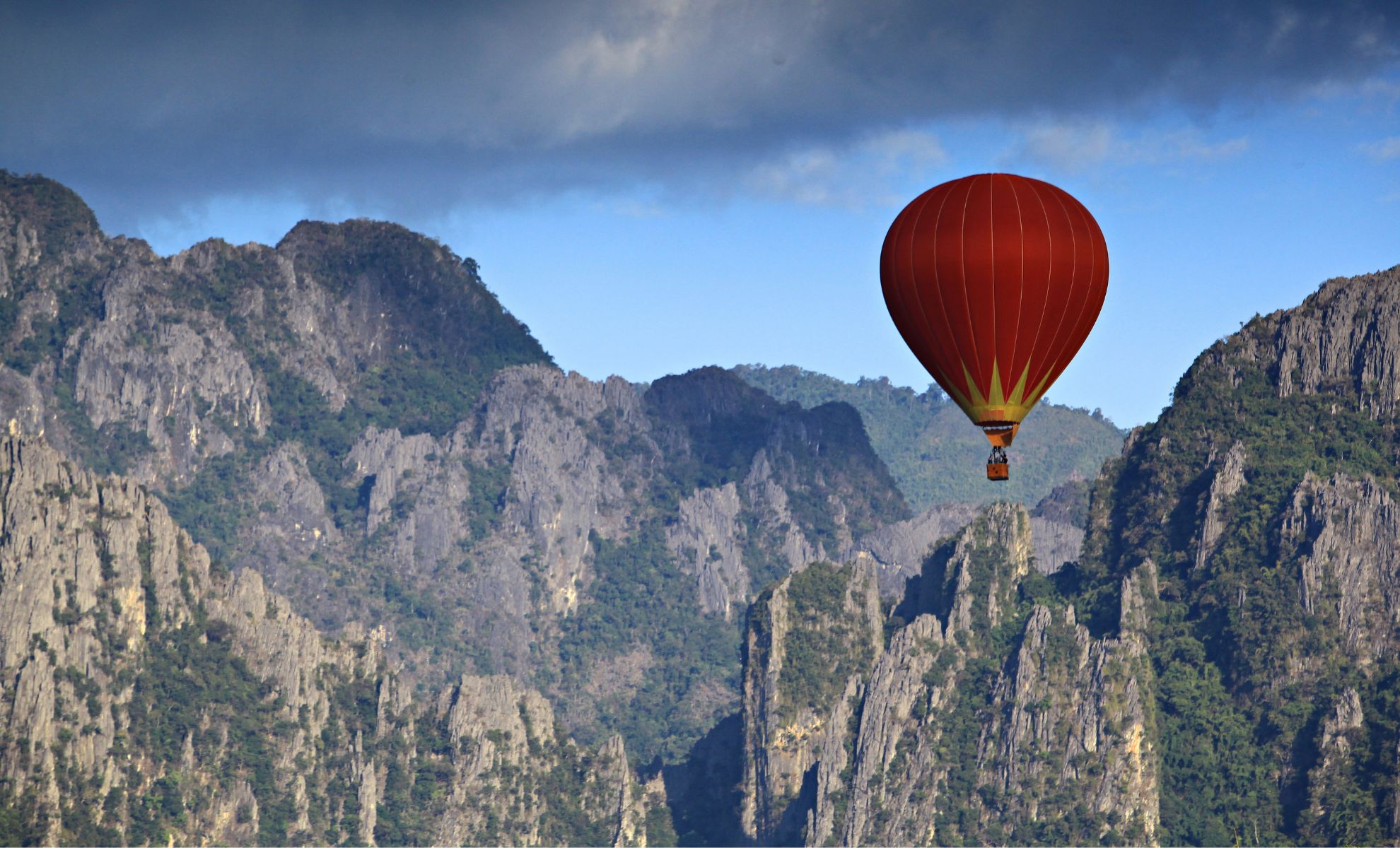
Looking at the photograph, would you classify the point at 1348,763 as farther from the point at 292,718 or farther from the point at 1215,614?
the point at 292,718

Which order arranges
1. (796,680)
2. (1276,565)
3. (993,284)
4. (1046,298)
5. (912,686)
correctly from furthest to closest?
(796,680) → (912,686) → (1276,565) → (1046,298) → (993,284)

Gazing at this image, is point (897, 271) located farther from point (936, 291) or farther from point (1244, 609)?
point (1244, 609)

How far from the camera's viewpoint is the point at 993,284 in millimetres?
70812

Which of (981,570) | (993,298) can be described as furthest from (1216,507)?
(993,298)

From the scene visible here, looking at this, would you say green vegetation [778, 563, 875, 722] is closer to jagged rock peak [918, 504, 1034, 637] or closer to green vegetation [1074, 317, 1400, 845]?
jagged rock peak [918, 504, 1034, 637]

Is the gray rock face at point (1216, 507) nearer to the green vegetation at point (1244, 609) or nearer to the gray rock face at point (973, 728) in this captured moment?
the green vegetation at point (1244, 609)

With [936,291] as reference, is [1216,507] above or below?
above

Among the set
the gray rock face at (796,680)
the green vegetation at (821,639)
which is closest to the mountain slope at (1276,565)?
the green vegetation at (821,639)

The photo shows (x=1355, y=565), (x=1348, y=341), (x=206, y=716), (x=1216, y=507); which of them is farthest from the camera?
(x=1348, y=341)

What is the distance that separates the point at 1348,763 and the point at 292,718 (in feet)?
159

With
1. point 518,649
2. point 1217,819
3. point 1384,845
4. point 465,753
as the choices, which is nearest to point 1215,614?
point 1217,819

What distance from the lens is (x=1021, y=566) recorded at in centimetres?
13750

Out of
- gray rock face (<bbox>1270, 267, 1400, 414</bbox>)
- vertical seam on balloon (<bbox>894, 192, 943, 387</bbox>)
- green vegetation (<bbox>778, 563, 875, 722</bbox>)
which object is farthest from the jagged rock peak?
vertical seam on balloon (<bbox>894, 192, 943, 387</bbox>)

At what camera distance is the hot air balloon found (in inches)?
2788
